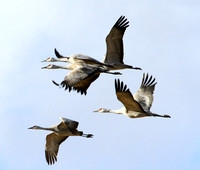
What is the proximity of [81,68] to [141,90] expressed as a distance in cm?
257

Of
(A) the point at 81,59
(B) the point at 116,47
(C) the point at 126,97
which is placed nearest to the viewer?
(C) the point at 126,97

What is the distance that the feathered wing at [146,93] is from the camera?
19.8 metres

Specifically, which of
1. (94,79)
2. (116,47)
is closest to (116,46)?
(116,47)

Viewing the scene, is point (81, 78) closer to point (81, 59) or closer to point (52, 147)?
point (81, 59)

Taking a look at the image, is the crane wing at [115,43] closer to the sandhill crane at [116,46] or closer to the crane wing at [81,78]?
the sandhill crane at [116,46]

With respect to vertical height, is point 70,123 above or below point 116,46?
below

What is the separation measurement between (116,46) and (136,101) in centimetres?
336

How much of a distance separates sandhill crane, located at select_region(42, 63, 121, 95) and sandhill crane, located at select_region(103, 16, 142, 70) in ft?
3.29

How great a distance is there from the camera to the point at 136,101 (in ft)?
58.4

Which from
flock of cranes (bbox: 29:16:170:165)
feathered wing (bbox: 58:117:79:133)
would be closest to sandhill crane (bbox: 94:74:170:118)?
flock of cranes (bbox: 29:16:170:165)

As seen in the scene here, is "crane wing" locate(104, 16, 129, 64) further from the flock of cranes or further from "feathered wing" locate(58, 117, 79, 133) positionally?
"feathered wing" locate(58, 117, 79, 133)

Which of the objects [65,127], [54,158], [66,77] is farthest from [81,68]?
[54,158]

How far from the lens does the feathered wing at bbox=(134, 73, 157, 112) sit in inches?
781

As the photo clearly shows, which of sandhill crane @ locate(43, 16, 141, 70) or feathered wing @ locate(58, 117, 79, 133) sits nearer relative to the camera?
feathered wing @ locate(58, 117, 79, 133)
